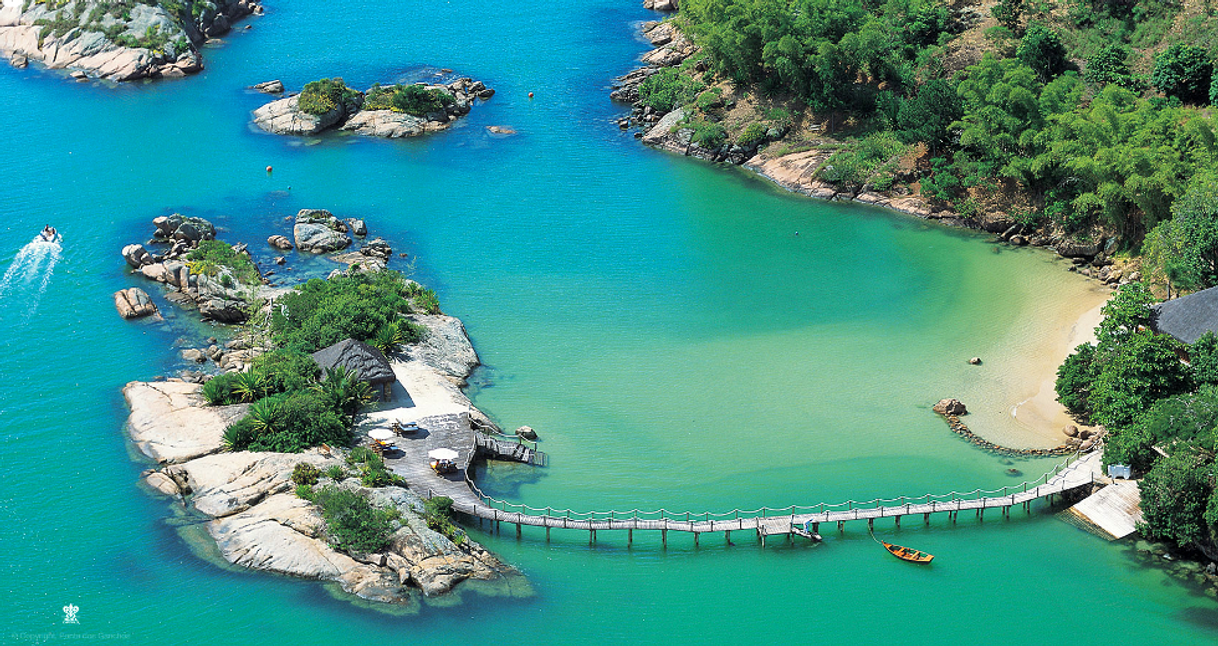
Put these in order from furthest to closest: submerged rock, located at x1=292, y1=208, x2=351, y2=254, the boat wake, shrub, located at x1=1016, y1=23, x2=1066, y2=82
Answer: shrub, located at x1=1016, y1=23, x2=1066, y2=82, submerged rock, located at x1=292, y1=208, x2=351, y2=254, the boat wake

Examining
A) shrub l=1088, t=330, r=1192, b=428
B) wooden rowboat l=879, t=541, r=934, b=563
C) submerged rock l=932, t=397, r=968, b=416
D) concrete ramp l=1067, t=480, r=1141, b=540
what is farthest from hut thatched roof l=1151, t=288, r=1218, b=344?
wooden rowboat l=879, t=541, r=934, b=563

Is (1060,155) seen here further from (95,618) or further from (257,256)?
(95,618)

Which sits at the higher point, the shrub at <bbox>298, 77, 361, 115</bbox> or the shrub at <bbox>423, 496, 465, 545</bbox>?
the shrub at <bbox>298, 77, 361, 115</bbox>

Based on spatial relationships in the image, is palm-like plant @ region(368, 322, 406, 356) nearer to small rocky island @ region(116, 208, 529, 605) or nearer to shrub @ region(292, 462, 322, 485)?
small rocky island @ region(116, 208, 529, 605)

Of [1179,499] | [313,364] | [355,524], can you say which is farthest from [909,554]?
[313,364]

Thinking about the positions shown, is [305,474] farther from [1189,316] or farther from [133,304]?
[1189,316]

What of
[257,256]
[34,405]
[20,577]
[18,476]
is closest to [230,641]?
[20,577]
